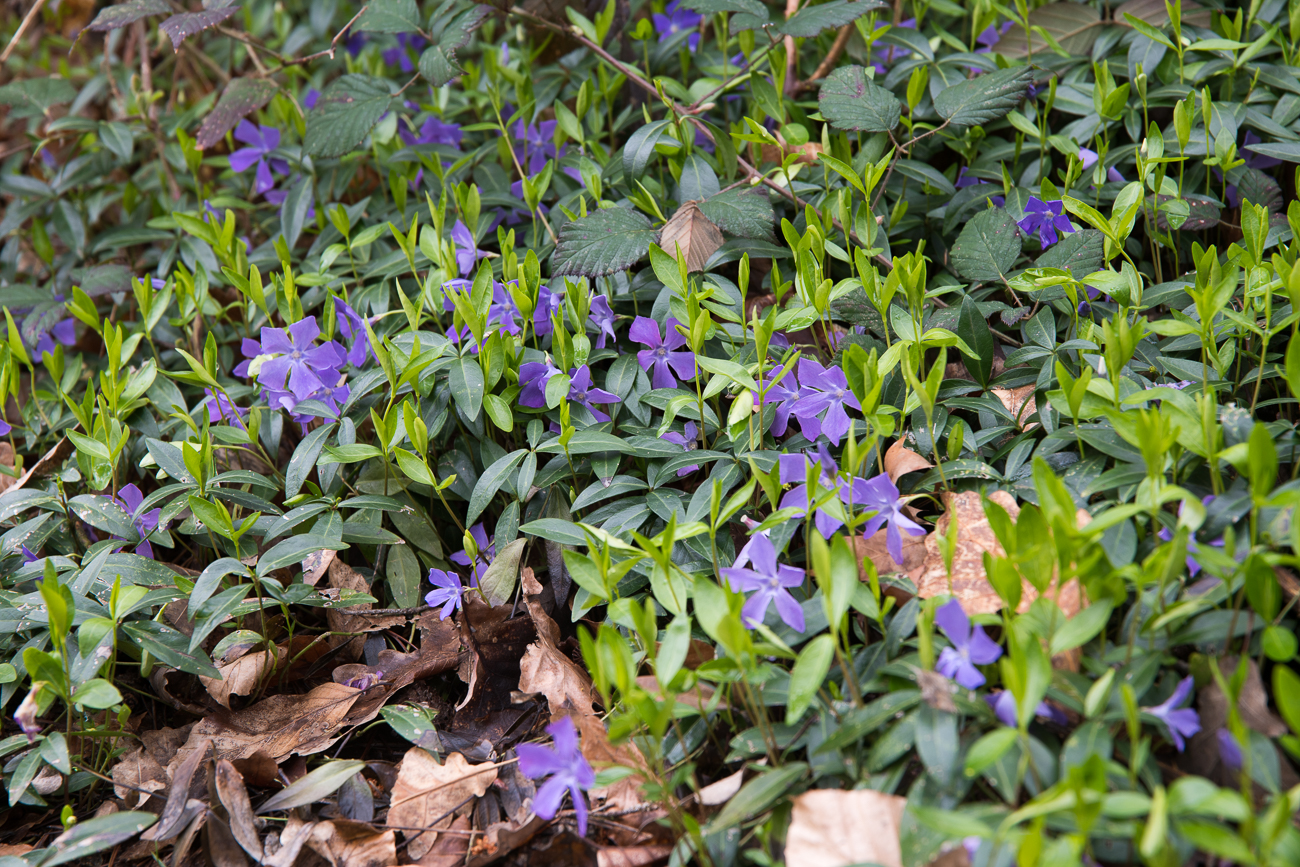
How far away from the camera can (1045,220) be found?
1.94m

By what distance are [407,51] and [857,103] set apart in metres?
1.64

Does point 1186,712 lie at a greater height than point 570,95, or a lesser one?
lesser

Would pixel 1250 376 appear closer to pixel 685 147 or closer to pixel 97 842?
pixel 685 147

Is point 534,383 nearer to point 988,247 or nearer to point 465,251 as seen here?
point 465,251

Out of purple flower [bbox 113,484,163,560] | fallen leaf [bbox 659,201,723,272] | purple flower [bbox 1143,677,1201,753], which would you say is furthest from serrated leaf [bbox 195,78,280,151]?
purple flower [bbox 1143,677,1201,753]

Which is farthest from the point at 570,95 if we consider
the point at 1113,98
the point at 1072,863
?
the point at 1072,863

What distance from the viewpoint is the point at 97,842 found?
1343mm

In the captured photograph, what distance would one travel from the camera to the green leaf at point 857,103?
202 cm

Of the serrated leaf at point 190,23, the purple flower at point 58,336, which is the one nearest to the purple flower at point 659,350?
the serrated leaf at point 190,23

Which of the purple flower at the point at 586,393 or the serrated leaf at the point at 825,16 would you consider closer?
the purple flower at the point at 586,393

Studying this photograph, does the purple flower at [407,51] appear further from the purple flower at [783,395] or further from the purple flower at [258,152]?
the purple flower at [783,395]

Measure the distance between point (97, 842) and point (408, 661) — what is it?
1.88ft

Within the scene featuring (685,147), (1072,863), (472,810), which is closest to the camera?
(1072,863)

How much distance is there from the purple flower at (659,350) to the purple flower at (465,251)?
1.55 feet
